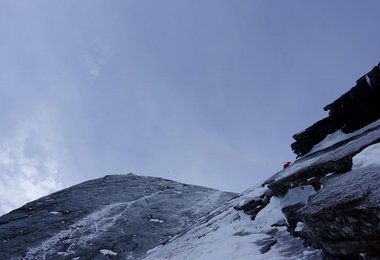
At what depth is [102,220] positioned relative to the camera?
24000 millimetres

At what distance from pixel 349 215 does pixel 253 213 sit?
23.5 feet

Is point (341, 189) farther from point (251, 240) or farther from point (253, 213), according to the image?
point (253, 213)

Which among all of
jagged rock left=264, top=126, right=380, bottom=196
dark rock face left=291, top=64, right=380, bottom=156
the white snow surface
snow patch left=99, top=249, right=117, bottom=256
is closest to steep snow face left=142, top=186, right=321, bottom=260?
jagged rock left=264, top=126, right=380, bottom=196

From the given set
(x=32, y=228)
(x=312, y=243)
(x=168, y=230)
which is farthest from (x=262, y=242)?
(x=32, y=228)

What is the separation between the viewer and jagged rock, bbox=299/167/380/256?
5719 millimetres

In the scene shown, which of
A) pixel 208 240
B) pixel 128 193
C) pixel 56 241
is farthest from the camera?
pixel 128 193

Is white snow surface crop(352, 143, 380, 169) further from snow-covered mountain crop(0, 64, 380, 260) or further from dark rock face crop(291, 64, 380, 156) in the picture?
dark rock face crop(291, 64, 380, 156)

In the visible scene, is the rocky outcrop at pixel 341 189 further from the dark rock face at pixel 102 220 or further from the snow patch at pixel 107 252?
the dark rock face at pixel 102 220

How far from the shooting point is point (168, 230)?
22359mm

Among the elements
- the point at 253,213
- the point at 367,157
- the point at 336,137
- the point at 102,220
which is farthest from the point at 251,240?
the point at 102,220

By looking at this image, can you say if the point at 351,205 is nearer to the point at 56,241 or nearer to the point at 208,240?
the point at 208,240

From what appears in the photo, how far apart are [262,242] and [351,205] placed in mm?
4580

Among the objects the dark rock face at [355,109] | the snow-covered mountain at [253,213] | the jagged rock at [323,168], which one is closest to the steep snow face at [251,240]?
the snow-covered mountain at [253,213]

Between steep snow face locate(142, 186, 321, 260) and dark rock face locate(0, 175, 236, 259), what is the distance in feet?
21.0
